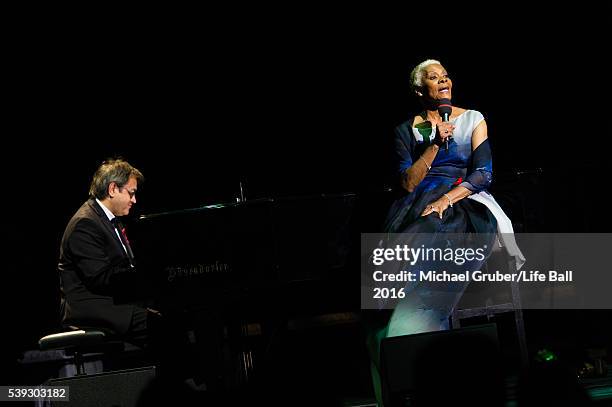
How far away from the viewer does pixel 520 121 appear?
5.03 meters

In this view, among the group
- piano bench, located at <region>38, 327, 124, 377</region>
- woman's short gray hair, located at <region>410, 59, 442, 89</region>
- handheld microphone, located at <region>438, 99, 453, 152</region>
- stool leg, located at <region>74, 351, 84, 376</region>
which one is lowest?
stool leg, located at <region>74, 351, 84, 376</region>

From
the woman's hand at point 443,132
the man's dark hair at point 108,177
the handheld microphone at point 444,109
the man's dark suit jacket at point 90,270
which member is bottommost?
the man's dark suit jacket at point 90,270

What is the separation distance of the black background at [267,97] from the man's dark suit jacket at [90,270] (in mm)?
764

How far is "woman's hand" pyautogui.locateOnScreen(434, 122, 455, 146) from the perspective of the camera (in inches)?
137

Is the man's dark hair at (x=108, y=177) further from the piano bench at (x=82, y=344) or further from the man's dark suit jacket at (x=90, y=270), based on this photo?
the piano bench at (x=82, y=344)

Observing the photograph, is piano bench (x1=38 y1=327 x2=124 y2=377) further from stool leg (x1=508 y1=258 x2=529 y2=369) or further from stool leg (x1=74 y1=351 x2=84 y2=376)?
stool leg (x1=508 y1=258 x2=529 y2=369)

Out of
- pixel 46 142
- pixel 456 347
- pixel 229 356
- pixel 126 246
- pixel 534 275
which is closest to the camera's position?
pixel 456 347

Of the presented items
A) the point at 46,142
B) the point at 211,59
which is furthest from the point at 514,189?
A: the point at 46,142

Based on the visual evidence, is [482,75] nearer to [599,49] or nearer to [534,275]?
[599,49]

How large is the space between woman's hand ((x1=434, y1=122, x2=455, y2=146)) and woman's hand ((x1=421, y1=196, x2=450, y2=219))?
278 millimetres

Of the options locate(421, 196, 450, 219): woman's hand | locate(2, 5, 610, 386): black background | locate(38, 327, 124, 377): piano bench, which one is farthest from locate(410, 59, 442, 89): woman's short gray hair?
locate(38, 327, 124, 377): piano bench

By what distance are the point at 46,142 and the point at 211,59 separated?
124 cm

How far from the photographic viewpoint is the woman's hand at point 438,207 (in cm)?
358

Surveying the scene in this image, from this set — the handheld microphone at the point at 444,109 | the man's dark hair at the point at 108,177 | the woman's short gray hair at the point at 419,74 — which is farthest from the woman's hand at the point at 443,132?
the man's dark hair at the point at 108,177
